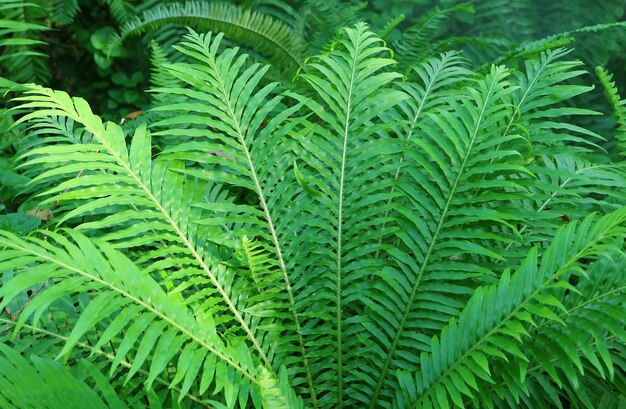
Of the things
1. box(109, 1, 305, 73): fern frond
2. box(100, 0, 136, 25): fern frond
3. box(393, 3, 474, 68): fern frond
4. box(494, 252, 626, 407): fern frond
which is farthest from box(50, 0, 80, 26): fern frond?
box(494, 252, 626, 407): fern frond

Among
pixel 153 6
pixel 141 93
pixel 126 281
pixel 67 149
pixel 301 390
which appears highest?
Result: pixel 153 6

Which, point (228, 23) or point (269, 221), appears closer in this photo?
point (269, 221)

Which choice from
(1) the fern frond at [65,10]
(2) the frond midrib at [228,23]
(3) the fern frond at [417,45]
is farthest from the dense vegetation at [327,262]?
(1) the fern frond at [65,10]

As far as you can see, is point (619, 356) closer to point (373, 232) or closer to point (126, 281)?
point (373, 232)

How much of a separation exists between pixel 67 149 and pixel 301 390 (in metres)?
0.75

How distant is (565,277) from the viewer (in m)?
1.29

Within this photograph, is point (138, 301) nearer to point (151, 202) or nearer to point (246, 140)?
point (151, 202)

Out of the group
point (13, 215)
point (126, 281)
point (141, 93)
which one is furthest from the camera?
point (141, 93)

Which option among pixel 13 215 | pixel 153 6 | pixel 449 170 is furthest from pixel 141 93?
pixel 449 170

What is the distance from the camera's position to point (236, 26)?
2631mm

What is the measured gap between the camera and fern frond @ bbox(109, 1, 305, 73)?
257cm

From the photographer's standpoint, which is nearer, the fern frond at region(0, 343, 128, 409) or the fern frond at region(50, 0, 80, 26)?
the fern frond at region(0, 343, 128, 409)

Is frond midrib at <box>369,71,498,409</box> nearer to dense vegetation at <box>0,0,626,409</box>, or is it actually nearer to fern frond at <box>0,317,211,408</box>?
dense vegetation at <box>0,0,626,409</box>

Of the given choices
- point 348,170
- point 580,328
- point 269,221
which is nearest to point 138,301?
point 269,221
